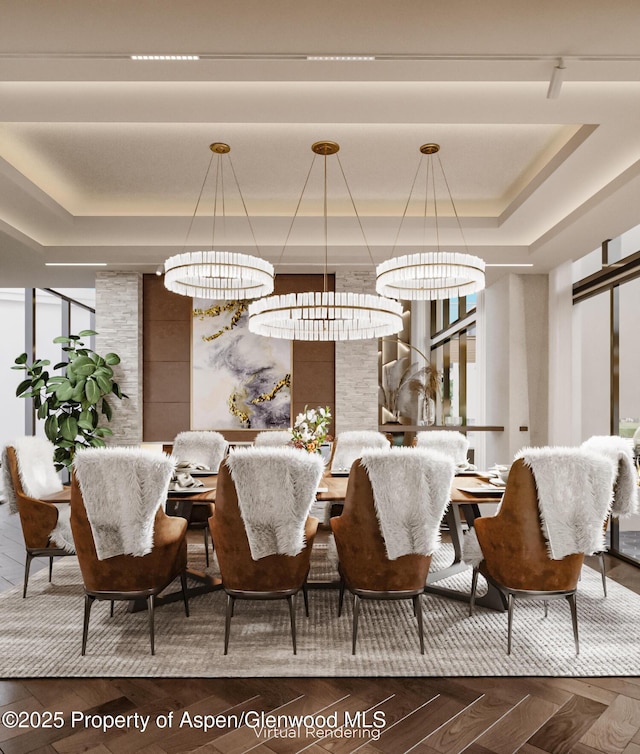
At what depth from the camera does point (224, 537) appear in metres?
2.74

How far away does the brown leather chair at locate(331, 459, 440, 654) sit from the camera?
272cm

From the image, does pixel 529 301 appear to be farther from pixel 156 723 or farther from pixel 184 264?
pixel 156 723

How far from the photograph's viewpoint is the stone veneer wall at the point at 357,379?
621 centimetres

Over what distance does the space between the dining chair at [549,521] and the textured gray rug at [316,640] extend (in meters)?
0.20

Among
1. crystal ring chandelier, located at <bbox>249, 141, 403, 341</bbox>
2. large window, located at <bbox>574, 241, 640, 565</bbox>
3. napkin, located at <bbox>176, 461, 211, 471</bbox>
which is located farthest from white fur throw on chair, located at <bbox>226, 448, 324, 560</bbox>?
large window, located at <bbox>574, 241, 640, 565</bbox>

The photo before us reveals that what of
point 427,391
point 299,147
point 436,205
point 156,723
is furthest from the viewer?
point 427,391

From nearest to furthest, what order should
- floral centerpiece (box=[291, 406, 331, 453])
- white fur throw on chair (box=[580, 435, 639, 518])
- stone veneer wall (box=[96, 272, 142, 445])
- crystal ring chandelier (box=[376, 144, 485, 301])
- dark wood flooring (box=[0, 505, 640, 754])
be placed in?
dark wood flooring (box=[0, 505, 640, 754]), white fur throw on chair (box=[580, 435, 639, 518]), crystal ring chandelier (box=[376, 144, 485, 301]), floral centerpiece (box=[291, 406, 331, 453]), stone veneer wall (box=[96, 272, 142, 445])

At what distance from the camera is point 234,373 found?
6.26 metres

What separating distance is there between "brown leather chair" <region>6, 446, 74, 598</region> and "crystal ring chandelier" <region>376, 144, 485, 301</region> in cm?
256

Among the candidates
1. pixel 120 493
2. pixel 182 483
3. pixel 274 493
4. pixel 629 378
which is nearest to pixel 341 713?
pixel 274 493

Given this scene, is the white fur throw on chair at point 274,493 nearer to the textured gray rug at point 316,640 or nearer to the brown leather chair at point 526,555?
the textured gray rug at point 316,640

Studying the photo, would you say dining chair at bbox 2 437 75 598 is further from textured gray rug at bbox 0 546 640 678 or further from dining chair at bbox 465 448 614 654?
dining chair at bbox 465 448 614 654

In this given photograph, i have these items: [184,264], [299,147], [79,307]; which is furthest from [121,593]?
[79,307]

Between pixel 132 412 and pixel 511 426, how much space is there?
4.09 metres
